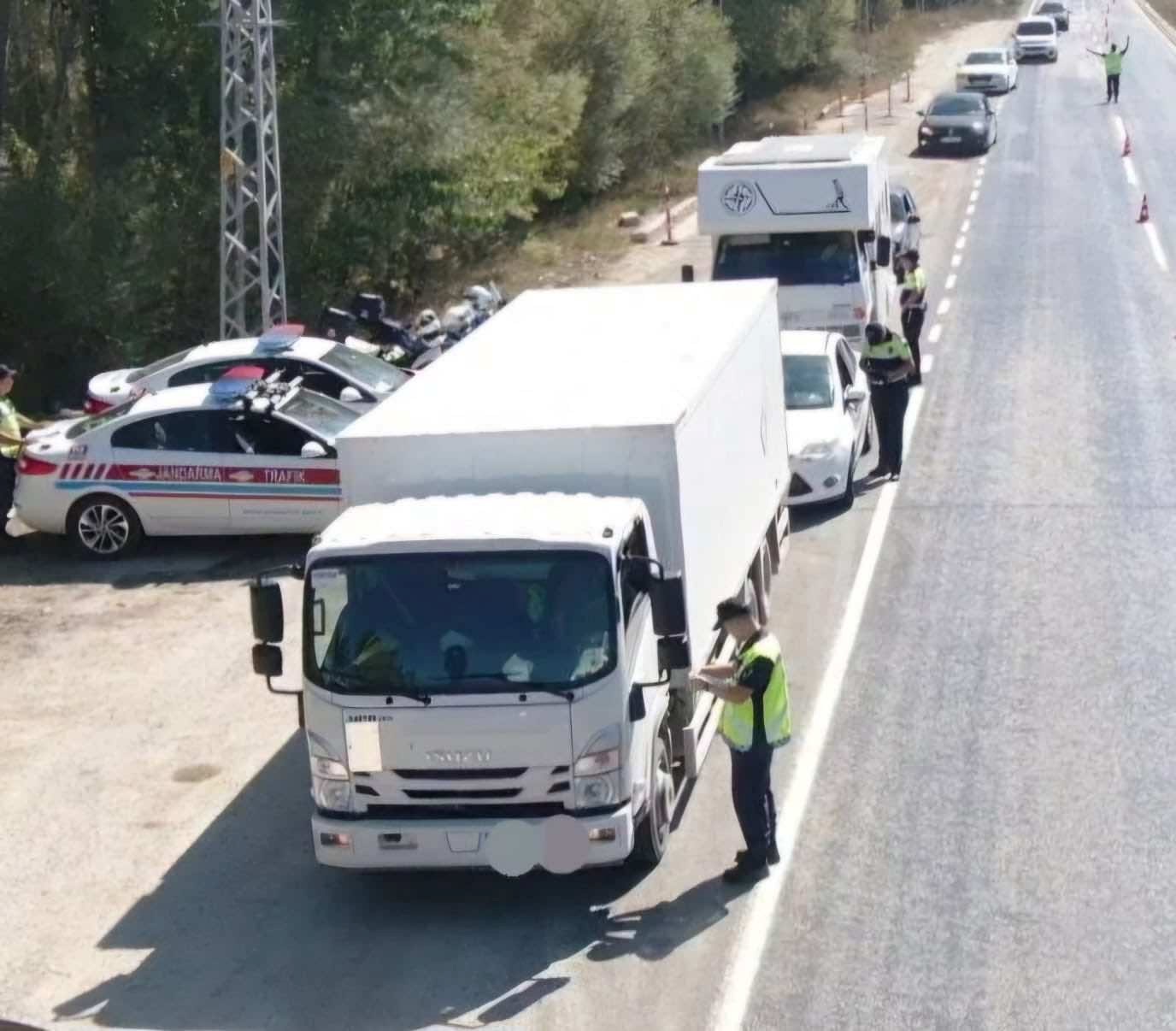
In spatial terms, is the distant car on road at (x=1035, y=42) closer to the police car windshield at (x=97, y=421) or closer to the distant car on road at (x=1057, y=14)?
the distant car on road at (x=1057, y=14)

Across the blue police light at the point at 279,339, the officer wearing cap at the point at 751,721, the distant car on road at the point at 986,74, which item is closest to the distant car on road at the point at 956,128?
the distant car on road at the point at 986,74

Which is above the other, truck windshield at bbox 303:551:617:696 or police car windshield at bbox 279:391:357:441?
truck windshield at bbox 303:551:617:696

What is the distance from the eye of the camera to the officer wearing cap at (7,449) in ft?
56.6

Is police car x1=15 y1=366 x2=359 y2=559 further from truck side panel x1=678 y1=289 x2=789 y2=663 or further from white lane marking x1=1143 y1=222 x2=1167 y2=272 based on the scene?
white lane marking x1=1143 y1=222 x2=1167 y2=272

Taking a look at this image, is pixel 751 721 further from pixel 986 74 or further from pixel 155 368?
pixel 986 74

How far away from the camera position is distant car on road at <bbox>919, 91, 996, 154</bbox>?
44344 millimetres

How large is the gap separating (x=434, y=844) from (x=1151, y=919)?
3.31 m

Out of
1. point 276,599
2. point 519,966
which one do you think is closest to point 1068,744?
point 519,966

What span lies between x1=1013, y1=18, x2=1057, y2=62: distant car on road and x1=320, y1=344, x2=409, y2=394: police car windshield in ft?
168

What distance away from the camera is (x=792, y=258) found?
21812 millimetres

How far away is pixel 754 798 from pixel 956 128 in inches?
1446

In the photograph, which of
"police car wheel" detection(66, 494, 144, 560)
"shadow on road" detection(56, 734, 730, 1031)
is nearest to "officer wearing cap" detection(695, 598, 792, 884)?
"shadow on road" detection(56, 734, 730, 1031)

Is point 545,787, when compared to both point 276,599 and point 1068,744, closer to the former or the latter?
point 276,599

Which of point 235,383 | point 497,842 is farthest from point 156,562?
point 497,842
